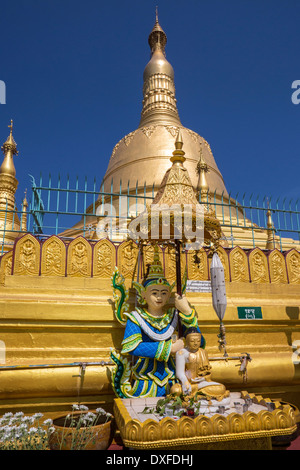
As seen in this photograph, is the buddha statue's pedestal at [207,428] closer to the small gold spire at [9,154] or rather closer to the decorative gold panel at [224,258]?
the decorative gold panel at [224,258]

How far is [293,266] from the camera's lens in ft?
25.3

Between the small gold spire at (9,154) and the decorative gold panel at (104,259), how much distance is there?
372 inches

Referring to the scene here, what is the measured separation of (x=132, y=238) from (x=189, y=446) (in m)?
3.77

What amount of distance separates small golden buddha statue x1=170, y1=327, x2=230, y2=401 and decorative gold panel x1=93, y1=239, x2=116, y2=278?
206cm

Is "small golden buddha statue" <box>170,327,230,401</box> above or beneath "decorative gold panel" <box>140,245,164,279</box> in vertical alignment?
beneath

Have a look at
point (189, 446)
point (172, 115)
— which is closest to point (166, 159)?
point (172, 115)

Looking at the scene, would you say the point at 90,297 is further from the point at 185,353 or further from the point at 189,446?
the point at 189,446

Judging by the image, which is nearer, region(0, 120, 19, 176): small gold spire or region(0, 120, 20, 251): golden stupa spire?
region(0, 120, 20, 251): golden stupa spire

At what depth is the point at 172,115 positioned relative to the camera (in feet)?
63.3

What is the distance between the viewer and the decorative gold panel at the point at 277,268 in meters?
7.41

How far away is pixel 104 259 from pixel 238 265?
3018 millimetres

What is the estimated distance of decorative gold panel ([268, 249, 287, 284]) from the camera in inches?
292

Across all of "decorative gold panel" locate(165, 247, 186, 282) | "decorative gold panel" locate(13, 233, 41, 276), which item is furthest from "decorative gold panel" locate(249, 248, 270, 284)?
"decorative gold panel" locate(13, 233, 41, 276)

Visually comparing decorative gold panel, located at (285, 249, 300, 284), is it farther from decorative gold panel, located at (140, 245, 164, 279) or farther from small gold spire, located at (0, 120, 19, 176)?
Result: small gold spire, located at (0, 120, 19, 176)
